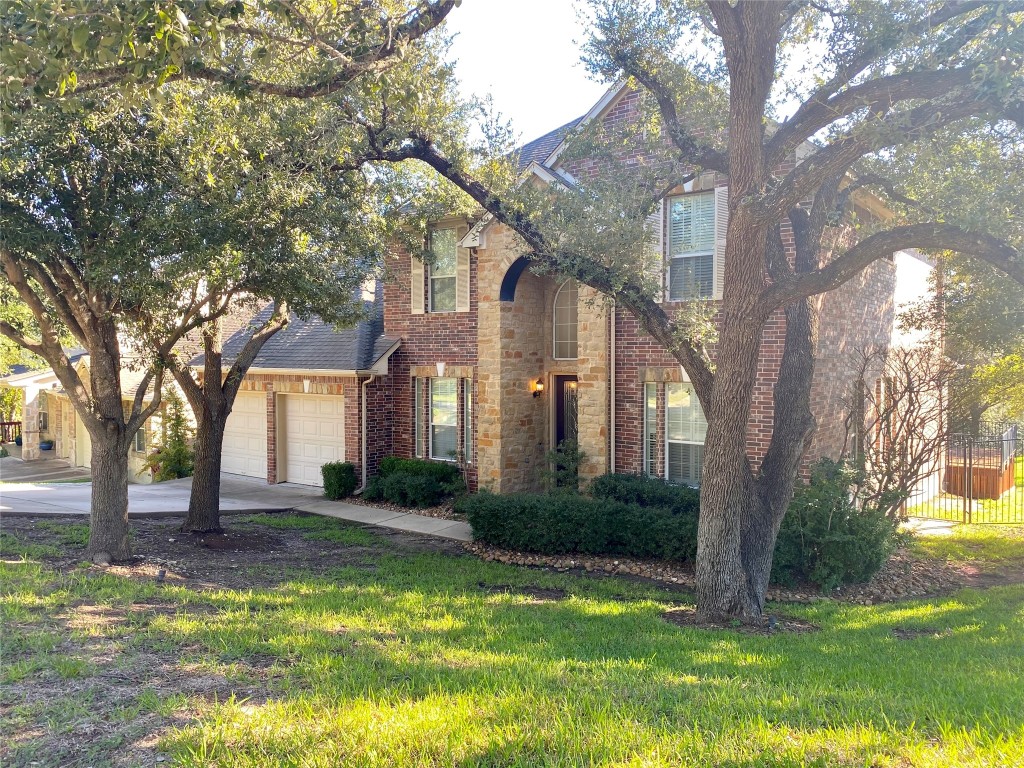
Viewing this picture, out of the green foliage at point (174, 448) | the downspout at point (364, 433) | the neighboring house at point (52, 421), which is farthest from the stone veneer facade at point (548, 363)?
the neighboring house at point (52, 421)

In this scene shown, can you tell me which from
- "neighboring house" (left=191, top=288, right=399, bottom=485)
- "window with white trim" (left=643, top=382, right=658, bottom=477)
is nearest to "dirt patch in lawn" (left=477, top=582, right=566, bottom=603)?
"window with white trim" (left=643, top=382, right=658, bottom=477)

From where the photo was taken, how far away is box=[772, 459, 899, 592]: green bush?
9.85m

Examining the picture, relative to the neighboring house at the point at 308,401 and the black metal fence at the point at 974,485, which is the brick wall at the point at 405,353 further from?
the black metal fence at the point at 974,485

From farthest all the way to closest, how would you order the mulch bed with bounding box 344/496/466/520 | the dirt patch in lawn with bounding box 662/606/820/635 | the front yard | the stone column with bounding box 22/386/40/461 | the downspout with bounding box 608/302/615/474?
the stone column with bounding box 22/386/40/461
the mulch bed with bounding box 344/496/466/520
the downspout with bounding box 608/302/615/474
the dirt patch in lawn with bounding box 662/606/820/635
the front yard

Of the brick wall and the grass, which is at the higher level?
the brick wall

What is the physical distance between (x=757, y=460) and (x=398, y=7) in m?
8.21

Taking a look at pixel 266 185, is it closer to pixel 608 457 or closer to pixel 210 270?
pixel 210 270

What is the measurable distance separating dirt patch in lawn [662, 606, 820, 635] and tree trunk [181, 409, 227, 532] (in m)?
7.53

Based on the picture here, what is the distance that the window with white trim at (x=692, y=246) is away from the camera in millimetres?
12203

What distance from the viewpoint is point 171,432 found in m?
19.8

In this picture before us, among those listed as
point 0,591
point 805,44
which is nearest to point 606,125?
point 805,44

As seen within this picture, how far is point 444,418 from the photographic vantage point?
53.1 ft

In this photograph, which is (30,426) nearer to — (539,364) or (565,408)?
(539,364)

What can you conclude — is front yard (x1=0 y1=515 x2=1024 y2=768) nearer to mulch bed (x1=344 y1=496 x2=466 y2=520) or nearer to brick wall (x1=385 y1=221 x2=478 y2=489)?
mulch bed (x1=344 y1=496 x2=466 y2=520)
